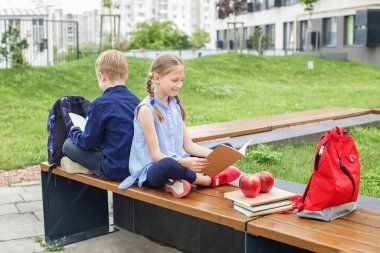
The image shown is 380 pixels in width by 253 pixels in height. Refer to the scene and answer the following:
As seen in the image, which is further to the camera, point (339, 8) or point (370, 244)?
point (339, 8)

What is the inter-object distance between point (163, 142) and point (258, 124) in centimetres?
377

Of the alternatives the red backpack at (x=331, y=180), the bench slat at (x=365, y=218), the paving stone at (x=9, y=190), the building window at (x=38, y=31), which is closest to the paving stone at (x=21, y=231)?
the paving stone at (x=9, y=190)

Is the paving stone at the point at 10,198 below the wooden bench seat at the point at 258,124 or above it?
below

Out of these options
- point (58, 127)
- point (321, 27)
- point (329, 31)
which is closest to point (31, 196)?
point (58, 127)

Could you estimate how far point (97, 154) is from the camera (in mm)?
4234

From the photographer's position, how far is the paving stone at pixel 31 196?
589 centimetres

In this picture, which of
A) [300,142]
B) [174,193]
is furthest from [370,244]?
[300,142]

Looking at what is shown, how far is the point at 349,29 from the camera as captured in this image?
31031 mm

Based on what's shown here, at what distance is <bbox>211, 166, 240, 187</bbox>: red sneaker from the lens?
3.92 meters

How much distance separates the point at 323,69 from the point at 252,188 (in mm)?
19403

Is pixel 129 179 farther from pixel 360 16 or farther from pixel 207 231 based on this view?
pixel 360 16

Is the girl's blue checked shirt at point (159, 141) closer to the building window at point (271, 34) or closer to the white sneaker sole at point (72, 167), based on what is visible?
the white sneaker sole at point (72, 167)

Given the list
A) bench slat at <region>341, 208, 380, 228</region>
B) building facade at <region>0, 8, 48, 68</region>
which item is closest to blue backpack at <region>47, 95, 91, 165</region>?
bench slat at <region>341, 208, 380, 228</region>

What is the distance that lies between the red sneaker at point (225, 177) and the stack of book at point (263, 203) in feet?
1.84
